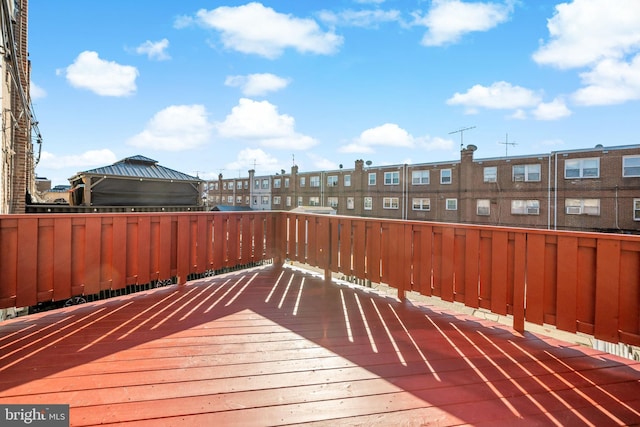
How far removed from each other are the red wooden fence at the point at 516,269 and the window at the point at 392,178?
2989cm

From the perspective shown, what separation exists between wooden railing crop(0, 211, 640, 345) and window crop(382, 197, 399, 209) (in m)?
29.6

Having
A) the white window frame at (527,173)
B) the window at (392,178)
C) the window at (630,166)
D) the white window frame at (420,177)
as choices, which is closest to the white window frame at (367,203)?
the window at (392,178)

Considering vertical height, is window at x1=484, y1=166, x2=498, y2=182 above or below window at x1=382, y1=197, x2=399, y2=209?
above

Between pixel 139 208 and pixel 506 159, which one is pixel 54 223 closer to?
pixel 139 208

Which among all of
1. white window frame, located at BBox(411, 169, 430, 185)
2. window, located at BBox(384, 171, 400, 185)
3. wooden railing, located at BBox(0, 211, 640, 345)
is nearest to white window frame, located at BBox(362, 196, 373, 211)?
window, located at BBox(384, 171, 400, 185)

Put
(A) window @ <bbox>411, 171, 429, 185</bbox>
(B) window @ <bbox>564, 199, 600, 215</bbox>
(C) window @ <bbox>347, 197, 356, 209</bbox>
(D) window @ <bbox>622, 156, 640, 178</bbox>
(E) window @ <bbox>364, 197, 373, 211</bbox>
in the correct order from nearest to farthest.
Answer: (D) window @ <bbox>622, 156, 640, 178</bbox>
(B) window @ <bbox>564, 199, 600, 215</bbox>
(A) window @ <bbox>411, 171, 429, 185</bbox>
(E) window @ <bbox>364, 197, 373, 211</bbox>
(C) window @ <bbox>347, 197, 356, 209</bbox>

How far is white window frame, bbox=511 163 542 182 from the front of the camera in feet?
82.1

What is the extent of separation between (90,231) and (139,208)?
10788 mm

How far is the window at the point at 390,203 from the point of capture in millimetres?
34000

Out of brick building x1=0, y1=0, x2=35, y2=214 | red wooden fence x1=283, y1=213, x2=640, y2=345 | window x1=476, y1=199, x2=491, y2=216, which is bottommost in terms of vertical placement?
red wooden fence x1=283, y1=213, x2=640, y2=345

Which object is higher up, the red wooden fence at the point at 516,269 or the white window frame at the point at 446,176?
the white window frame at the point at 446,176

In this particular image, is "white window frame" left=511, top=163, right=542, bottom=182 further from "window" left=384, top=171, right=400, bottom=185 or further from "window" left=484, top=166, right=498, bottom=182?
"window" left=384, top=171, right=400, bottom=185

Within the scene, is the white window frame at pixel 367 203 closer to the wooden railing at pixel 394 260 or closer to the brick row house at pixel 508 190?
the brick row house at pixel 508 190

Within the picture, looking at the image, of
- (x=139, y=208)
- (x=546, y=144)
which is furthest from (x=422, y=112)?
(x=139, y=208)
